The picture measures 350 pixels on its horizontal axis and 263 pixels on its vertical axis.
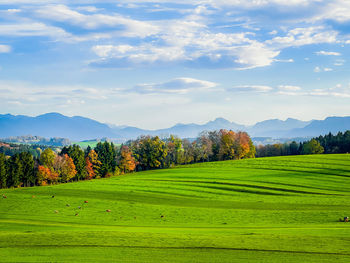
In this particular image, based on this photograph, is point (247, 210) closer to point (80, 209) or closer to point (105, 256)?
point (80, 209)

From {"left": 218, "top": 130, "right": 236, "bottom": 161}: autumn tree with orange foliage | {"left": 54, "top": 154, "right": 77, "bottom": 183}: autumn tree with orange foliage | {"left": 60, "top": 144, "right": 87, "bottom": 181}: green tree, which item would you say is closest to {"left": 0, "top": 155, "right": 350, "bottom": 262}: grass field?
{"left": 54, "top": 154, "right": 77, "bottom": 183}: autumn tree with orange foliage

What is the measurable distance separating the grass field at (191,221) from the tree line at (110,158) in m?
45.9

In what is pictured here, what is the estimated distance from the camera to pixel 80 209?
4147cm

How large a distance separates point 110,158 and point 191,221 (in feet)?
310

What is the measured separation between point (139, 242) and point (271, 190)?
1508 inches

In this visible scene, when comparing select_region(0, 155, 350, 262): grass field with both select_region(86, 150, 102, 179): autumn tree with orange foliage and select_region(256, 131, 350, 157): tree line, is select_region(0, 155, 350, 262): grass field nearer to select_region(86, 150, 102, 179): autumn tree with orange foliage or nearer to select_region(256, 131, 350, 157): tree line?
select_region(86, 150, 102, 179): autumn tree with orange foliage

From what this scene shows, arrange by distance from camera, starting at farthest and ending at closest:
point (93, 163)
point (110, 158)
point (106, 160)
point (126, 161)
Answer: point (110, 158), point (106, 160), point (126, 161), point (93, 163)

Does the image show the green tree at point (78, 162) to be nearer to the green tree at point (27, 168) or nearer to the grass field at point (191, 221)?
the green tree at point (27, 168)

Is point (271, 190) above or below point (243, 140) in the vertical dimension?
below

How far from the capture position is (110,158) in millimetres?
125750

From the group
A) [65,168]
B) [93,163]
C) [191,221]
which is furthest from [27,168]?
[191,221]

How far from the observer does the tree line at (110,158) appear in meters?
99.8

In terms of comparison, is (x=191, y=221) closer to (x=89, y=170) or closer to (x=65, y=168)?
(x=65, y=168)

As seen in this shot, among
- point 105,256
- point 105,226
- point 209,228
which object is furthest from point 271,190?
point 105,256
